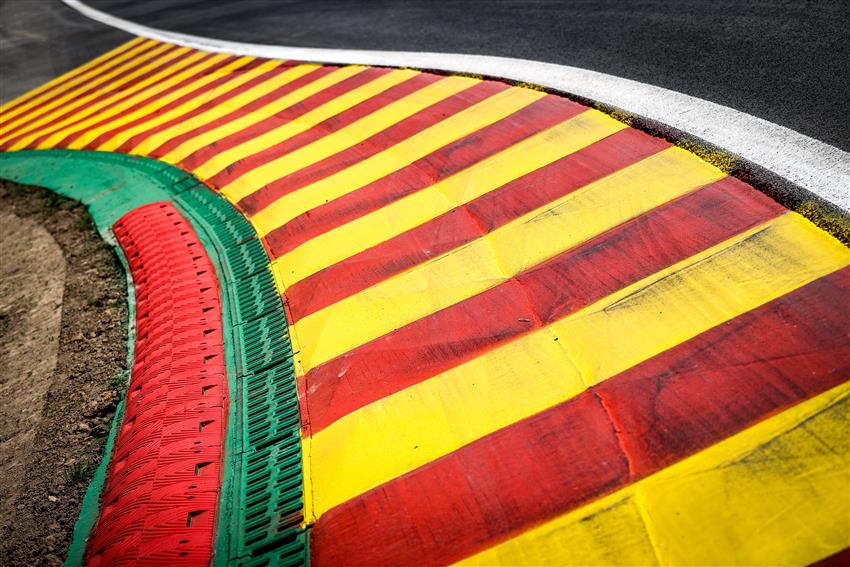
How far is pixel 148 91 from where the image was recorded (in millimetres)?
8789

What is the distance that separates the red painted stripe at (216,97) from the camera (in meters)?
7.12

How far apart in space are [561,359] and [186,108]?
19.7ft

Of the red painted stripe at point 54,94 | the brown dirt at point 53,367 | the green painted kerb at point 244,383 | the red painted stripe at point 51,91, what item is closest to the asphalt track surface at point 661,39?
the red painted stripe at point 54,94

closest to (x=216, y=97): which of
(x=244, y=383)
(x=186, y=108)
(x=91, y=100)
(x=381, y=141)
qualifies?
(x=186, y=108)

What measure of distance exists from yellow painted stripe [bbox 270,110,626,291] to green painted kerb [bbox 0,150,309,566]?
0.28 meters

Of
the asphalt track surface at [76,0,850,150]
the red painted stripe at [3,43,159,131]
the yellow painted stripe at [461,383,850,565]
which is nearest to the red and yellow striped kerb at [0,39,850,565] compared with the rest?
the yellow painted stripe at [461,383,850,565]

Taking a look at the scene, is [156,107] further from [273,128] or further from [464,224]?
[464,224]

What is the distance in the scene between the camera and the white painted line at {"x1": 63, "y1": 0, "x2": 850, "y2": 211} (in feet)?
12.9

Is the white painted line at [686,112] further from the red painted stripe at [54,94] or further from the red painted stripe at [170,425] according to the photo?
the red painted stripe at [54,94]

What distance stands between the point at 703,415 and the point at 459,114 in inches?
141

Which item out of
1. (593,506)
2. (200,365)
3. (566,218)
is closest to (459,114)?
(566,218)

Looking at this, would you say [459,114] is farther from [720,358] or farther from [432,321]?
[720,358]

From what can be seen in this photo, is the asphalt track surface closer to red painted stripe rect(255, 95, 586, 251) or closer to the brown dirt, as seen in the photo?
red painted stripe rect(255, 95, 586, 251)

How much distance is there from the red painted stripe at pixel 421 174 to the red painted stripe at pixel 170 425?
666 mm
